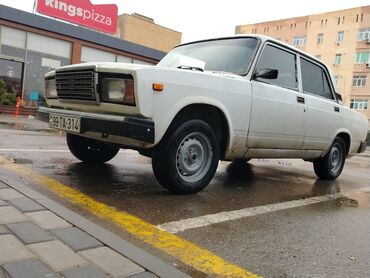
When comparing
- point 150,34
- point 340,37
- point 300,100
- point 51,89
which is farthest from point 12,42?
point 340,37

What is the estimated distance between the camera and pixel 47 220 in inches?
117

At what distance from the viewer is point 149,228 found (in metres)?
3.09

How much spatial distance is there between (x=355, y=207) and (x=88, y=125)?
313 centimetres

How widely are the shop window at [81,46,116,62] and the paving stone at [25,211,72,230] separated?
21.3 meters

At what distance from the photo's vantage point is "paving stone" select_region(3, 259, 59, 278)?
2119 millimetres

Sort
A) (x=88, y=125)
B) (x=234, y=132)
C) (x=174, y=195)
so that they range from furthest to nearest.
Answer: (x=234, y=132) < (x=174, y=195) < (x=88, y=125)

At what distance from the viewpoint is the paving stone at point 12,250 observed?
7.50ft

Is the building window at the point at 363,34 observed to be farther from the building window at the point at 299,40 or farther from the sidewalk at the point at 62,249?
the sidewalk at the point at 62,249

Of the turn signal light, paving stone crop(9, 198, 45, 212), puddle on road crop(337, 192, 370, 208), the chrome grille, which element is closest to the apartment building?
puddle on road crop(337, 192, 370, 208)

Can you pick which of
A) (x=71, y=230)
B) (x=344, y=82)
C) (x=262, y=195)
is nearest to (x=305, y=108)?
(x=262, y=195)

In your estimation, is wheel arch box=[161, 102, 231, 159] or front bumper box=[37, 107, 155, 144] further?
wheel arch box=[161, 102, 231, 159]

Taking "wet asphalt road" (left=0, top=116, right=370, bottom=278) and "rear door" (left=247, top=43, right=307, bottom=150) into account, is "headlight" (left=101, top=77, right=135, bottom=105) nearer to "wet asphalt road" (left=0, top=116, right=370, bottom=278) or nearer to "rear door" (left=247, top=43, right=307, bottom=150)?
"wet asphalt road" (left=0, top=116, right=370, bottom=278)

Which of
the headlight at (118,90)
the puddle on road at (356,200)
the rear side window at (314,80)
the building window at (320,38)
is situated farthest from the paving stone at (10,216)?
the building window at (320,38)

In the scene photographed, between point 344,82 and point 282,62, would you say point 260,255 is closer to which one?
point 282,62
